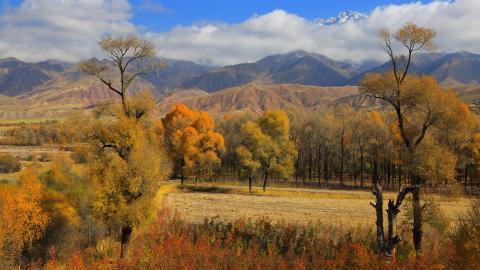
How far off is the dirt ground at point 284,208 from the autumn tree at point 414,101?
1422cm

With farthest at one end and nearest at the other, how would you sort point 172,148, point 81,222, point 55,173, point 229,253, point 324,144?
point 324,144 < point 172,148 < point 55,173 < point 81,222 < point 229,253

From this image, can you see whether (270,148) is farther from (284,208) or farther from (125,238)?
(125,238)

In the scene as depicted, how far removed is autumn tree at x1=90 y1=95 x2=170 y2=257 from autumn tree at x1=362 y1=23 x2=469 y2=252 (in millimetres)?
13675

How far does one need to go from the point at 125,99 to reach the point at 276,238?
13.5 metres

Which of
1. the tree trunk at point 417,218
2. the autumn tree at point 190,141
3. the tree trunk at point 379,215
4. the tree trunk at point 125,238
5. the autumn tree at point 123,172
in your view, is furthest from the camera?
the autumn tree at point 190,141

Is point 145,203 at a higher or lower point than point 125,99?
lower

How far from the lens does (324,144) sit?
97.6m

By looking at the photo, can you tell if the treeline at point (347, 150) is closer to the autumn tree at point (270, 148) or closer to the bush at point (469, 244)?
the autumn tree at point (270, 148)

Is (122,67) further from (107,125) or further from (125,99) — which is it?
(107,125)

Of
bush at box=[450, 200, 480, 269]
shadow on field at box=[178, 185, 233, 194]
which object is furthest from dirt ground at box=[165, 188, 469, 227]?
bush at box=[450, 200, 480, 269]

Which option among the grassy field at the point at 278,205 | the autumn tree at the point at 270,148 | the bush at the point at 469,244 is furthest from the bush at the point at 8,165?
the bush at the point at 469,244

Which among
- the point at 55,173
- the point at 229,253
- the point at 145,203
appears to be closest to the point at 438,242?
the point at 229,253

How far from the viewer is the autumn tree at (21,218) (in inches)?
1061

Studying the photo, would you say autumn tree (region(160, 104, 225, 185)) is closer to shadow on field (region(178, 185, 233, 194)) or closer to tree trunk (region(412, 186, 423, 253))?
shadow on field (region(178, 185, 233, 194))
